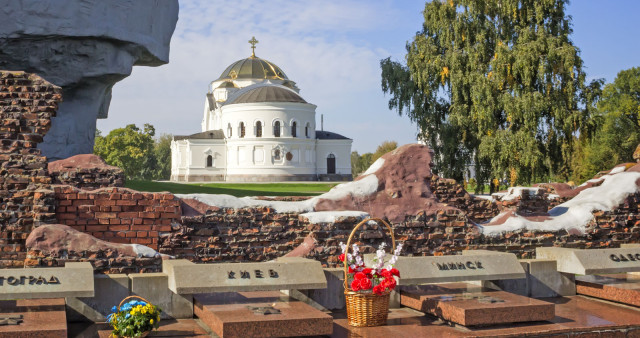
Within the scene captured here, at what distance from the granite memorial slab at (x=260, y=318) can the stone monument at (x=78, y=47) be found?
10.6 metres

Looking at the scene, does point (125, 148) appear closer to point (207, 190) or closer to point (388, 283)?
point (207, 190)

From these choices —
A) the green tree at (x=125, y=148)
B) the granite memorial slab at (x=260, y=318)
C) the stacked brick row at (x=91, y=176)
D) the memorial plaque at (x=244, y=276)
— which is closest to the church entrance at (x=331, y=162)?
the green tree at (x=125, y=148)

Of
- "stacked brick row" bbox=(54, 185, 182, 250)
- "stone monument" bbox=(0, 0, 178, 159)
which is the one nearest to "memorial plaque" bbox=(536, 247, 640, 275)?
"stacked brick row" bbox=(54, 185, 182, 250)

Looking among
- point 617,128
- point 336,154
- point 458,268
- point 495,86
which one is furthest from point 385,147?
point 458,268

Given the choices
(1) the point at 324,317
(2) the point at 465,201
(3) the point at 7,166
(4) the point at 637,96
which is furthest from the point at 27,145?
(4) the point at 637,96

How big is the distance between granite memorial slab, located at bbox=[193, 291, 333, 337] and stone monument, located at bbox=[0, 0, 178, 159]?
34.7ft

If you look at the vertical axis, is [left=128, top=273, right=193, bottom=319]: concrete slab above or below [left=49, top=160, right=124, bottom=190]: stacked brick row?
below

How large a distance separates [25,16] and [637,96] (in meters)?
48.9

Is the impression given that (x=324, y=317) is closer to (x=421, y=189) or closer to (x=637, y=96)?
(x=421, y=189)

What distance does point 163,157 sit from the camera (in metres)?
102

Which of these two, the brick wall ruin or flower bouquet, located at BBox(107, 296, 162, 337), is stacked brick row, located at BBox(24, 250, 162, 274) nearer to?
the brick wall ruin

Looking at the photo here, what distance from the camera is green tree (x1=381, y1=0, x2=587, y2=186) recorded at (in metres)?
24.1

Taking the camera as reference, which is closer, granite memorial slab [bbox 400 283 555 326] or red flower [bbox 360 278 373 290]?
granite memorial slab [bbox 400 283 555 326]

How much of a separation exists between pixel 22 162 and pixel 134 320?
408cm
